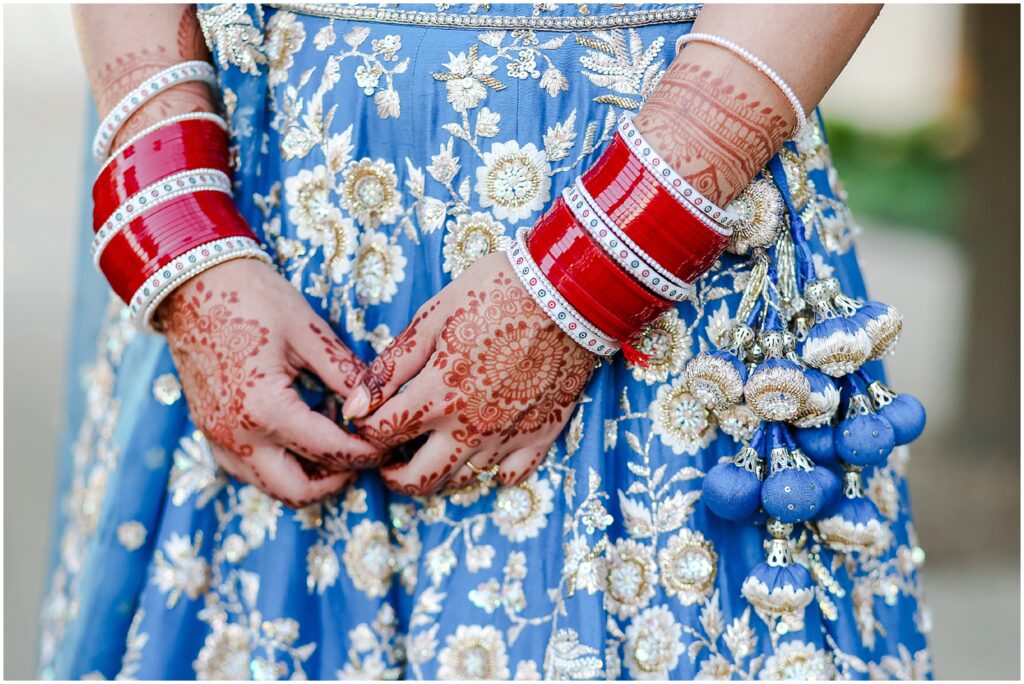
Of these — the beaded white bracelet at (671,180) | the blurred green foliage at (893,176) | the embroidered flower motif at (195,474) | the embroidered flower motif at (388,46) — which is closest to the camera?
the beaded white bracelet at (671,180)

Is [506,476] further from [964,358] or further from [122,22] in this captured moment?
[964,358]

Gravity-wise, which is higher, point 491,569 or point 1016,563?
point 491,569

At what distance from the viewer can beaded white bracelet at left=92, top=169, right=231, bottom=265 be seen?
0.83 meters

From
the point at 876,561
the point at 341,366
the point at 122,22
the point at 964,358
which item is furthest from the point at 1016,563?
the point at 122,22

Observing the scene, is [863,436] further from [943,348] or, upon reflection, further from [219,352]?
[943,348]

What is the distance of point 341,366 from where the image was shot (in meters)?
0.83

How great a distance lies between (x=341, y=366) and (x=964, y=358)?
2956mm

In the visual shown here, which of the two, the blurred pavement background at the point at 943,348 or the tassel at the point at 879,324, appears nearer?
the tassel at the point at 879,324

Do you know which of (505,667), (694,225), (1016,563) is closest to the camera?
(694,225)

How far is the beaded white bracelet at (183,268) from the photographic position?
32.1 inches

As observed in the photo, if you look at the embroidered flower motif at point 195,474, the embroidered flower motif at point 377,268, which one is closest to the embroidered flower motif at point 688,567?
the embroidered flower motif at point 377,268

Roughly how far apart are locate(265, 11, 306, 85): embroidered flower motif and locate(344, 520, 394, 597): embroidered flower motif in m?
0.41

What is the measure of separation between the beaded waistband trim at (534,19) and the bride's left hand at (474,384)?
0.20 m

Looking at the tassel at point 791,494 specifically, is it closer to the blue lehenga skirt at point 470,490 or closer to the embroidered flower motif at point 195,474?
the blue lehenga skirt at point 470,490
